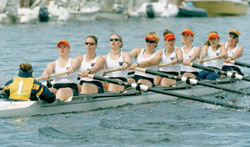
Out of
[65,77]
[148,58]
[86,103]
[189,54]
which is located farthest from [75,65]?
[189,54]

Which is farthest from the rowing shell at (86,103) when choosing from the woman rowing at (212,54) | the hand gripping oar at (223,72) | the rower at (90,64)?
the woman rowing at (212,54)

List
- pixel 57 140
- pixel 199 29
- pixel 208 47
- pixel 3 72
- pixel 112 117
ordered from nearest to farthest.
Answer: pixel 57 140
pixel 112 117
pixel 208 47
pixel 3 72
pixel 199 29

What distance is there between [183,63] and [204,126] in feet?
10.8

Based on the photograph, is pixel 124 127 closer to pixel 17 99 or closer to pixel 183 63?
pixel 17 99

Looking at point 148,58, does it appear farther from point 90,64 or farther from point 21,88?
point 21,88

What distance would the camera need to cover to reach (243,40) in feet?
112

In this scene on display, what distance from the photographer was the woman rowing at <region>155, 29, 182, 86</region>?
1405 centimetres

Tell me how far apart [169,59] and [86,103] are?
9.84ft

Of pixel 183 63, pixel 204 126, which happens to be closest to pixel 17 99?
pixel 204 126

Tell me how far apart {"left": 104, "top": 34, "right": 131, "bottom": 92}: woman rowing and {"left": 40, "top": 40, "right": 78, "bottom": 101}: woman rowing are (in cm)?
100

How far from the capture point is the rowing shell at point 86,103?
11.4 meters

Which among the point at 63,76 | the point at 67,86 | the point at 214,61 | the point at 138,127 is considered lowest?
the point at 138,127

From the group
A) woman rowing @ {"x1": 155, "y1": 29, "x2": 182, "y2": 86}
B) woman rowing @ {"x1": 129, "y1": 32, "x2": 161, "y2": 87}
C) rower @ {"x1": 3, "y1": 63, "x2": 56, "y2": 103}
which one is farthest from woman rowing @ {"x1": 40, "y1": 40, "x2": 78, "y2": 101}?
woman rowing @ {"x1": 155, "y1": 29, "x2": 182, "y2": 86}

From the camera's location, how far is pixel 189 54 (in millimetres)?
14875
